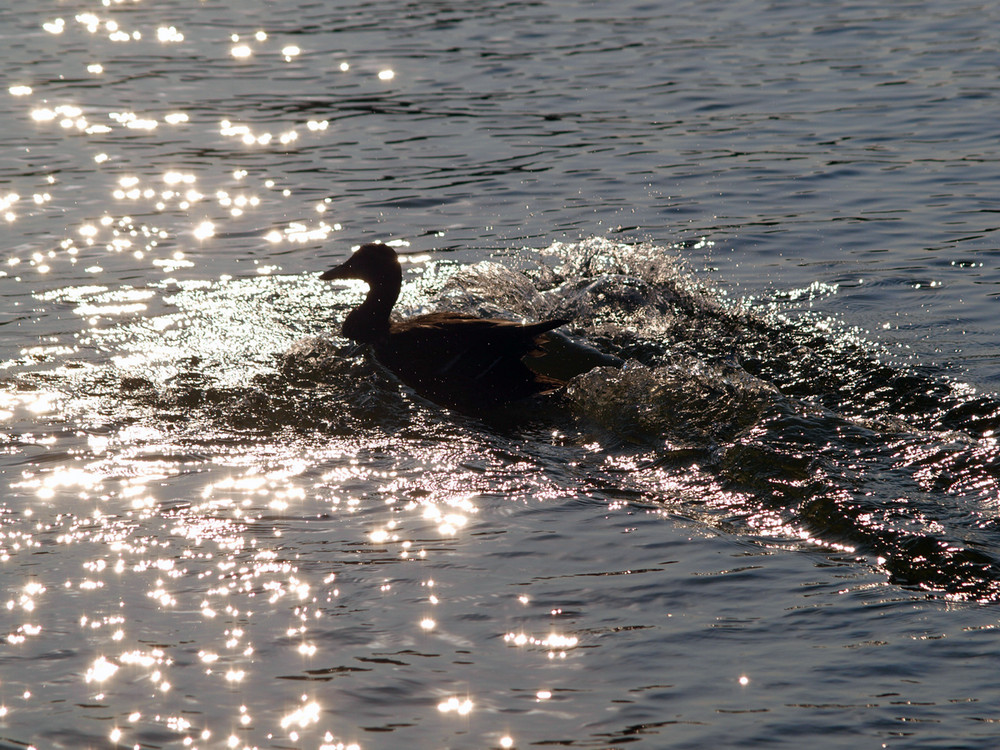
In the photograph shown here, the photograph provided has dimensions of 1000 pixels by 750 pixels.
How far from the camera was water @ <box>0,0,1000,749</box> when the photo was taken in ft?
14.6

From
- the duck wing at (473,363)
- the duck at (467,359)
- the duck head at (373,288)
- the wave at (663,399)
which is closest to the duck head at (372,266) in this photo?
the duck head at (373,288)

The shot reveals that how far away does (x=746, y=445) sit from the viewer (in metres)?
6.77

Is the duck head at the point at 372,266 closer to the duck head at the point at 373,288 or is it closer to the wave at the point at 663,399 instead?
the duck head at the point at 373,288

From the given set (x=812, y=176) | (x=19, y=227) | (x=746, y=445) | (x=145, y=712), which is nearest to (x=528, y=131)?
(x=812, y=176)

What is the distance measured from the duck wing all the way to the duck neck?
45 centimetres

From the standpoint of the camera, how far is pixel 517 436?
7207 millimetres

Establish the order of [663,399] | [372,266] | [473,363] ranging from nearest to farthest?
1. [663,399]
2. [473,363]
3. [372,266]

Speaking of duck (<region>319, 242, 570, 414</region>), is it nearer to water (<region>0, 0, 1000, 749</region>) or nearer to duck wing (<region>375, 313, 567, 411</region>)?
duck wing (<region>375, 313, 567, 411</region>)

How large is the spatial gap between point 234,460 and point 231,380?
142 centimetres

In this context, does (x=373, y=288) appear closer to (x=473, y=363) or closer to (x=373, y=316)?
(x=373, y=316)

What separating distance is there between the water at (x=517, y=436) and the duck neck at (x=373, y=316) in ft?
0.60

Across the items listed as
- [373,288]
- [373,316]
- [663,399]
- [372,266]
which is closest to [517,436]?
[663,399]

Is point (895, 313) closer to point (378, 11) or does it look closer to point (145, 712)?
point (145, 712)

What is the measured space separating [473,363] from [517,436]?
0.69m
